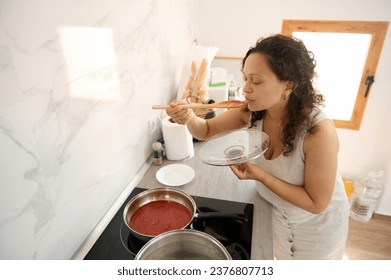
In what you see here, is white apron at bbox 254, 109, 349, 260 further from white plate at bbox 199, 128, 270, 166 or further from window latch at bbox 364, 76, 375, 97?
window latch at bbox 364, 76, 375, 97

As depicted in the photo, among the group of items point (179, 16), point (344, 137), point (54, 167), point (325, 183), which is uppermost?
point (179, 16)

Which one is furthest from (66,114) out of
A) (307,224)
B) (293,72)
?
(307,224)

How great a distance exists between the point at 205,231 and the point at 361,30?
7.38 feet

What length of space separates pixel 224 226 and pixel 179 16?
1.34 meters

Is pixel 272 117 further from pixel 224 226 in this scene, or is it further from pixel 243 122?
pixel 224 226

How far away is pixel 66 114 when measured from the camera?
2.31 ft

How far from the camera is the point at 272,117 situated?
3.37ft

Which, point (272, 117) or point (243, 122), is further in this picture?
point (243, 122)

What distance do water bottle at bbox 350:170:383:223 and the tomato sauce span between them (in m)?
2.27

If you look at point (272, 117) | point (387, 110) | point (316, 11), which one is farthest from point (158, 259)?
point (387, 110)

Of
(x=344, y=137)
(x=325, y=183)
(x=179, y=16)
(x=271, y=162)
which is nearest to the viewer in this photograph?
(x=325, y=183)

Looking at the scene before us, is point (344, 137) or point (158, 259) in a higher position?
point (158, 259)

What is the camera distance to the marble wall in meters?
0.55

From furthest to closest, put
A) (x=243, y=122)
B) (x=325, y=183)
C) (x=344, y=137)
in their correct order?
(x=344, y=137)
(x=243, y=122)
(x=325, y=183)
